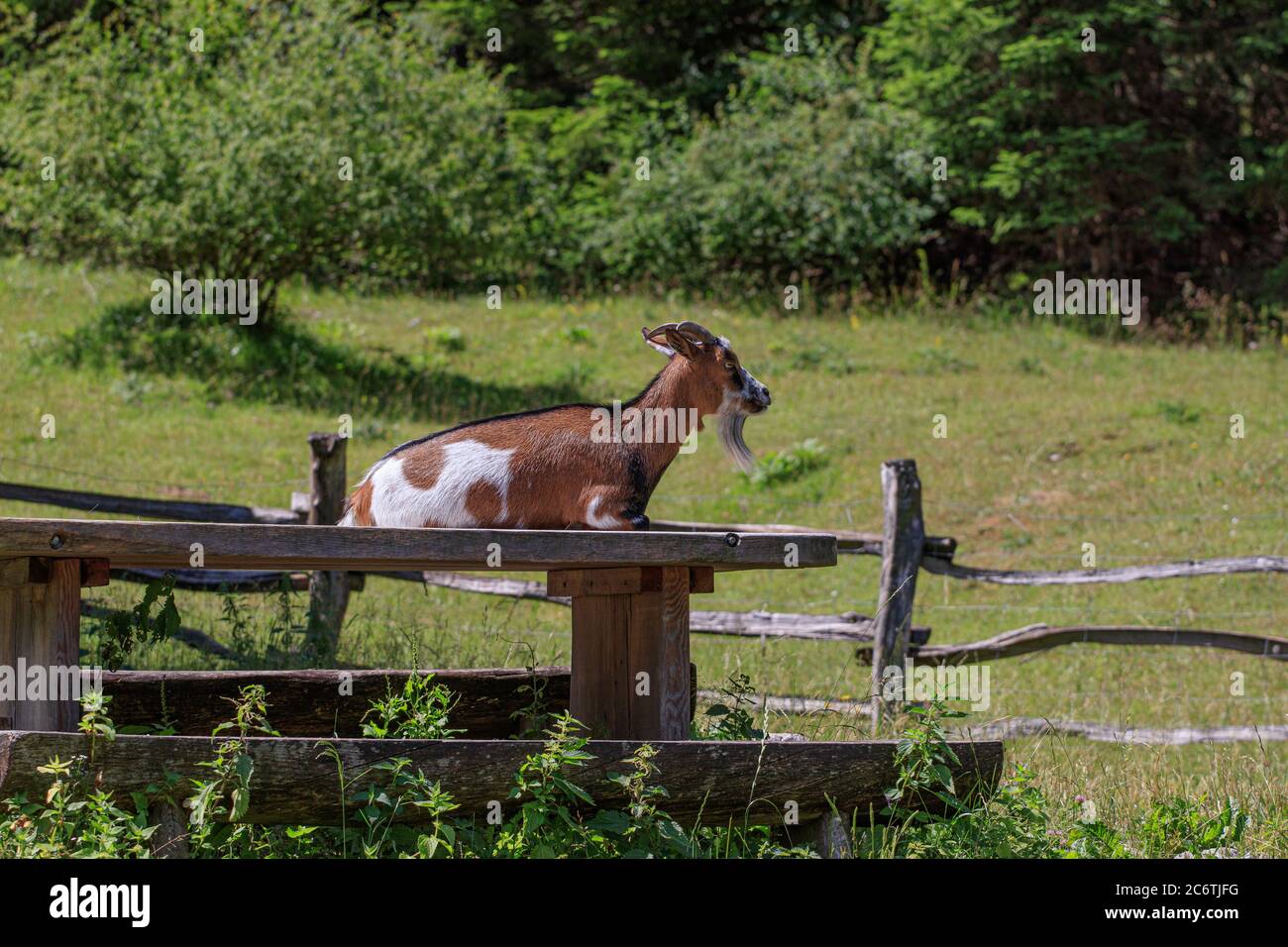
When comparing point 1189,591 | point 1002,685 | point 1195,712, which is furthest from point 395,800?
point 1189,591

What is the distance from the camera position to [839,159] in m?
21.5

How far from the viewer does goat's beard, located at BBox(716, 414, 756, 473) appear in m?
4.43

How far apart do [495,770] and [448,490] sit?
2.74ft

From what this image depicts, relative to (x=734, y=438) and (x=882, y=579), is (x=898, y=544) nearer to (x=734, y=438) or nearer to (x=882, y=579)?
(x=882, y=579)

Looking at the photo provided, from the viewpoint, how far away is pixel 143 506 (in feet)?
32.0

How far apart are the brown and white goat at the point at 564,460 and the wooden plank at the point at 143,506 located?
5.57 m

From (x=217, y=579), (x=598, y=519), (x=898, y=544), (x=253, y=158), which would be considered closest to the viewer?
(x=598, y=519)

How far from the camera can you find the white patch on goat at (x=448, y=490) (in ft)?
13.4

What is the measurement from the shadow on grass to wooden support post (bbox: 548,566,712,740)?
37.1 ft

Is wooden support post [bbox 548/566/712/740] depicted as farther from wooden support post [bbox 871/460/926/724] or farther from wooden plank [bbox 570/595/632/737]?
wooden support post [bbox 871/460/926/724]

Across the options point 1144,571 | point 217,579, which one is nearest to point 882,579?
point 1144,571

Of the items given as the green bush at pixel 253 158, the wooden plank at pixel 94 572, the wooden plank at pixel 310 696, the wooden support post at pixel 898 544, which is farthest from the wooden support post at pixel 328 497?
the green bush at pixel 253 158

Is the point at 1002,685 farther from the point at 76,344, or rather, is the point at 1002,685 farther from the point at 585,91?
the point at 585,91

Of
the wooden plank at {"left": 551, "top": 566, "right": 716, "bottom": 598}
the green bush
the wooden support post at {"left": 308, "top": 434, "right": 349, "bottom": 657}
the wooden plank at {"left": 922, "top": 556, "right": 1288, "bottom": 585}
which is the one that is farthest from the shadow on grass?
the wooden plank at {"left": 551, "top": 566, "right": 716, "bottom": 598}
